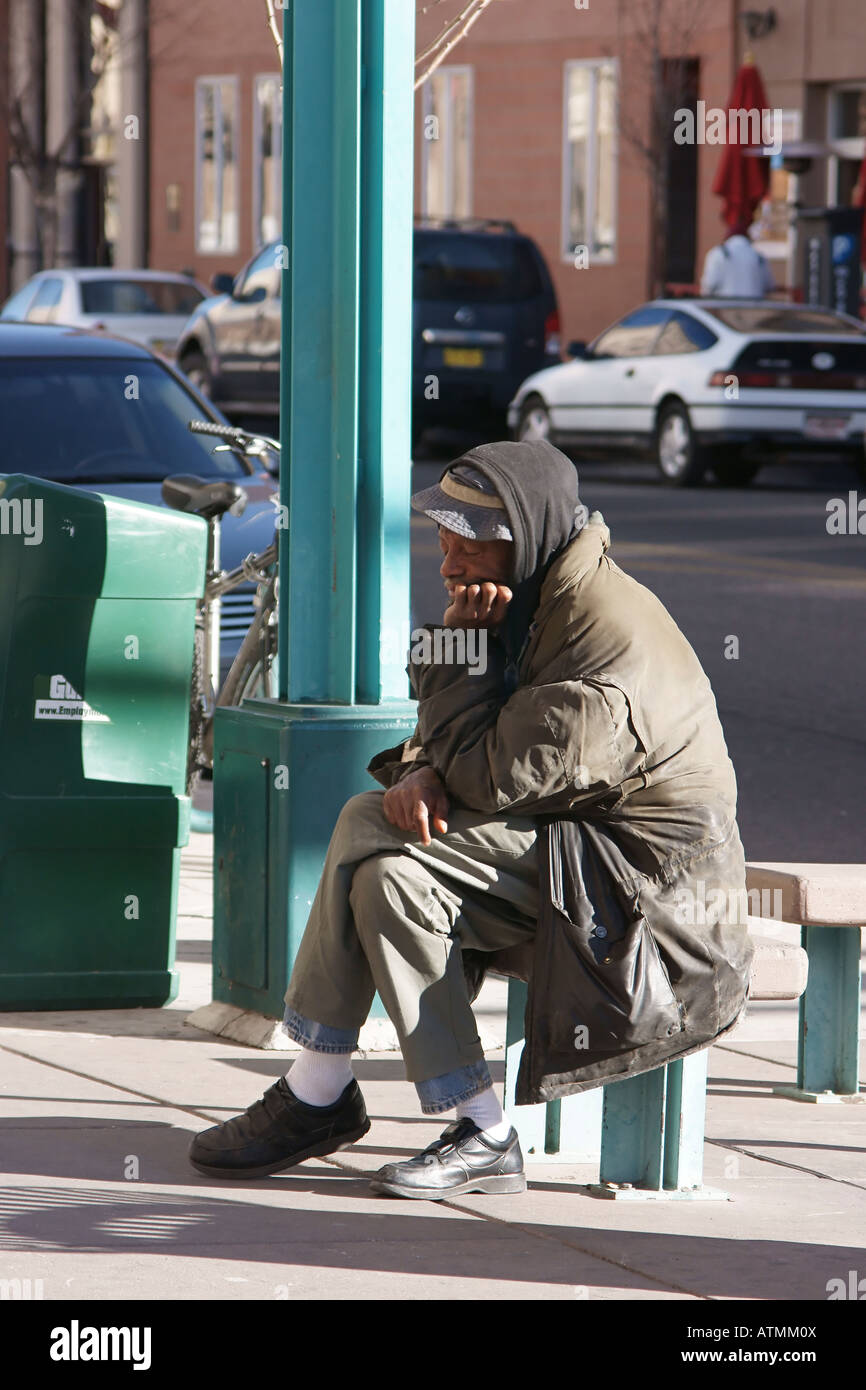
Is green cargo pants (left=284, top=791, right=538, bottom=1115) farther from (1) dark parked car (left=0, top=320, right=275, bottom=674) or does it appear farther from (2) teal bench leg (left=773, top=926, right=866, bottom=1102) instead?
(1) dark parked car (left=0, top=320, right=275, bottom=674)

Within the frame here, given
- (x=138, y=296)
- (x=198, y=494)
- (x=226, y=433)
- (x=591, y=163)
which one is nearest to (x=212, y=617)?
(x=198, y=494)

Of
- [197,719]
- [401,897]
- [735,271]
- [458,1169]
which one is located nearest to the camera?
[401,897]

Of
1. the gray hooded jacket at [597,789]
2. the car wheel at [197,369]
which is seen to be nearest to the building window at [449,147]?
the car wheel at [197,369]

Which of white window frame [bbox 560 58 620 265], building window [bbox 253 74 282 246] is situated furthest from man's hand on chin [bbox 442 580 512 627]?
building window [bbox 253 74 282 246]

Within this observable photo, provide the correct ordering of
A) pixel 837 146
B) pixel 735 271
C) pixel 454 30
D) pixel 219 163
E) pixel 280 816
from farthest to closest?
pixel 219 163, pixel 837 146, pixel 735 271, pixel 454 30, pixel 280 816

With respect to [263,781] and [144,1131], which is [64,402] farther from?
[144,1131]

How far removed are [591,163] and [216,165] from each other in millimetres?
8351

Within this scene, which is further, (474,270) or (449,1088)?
(474,270)

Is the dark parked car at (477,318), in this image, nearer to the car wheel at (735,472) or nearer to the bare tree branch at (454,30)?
the car wheel at (735,472)

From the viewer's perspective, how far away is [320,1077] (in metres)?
4.48

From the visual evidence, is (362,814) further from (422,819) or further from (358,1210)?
(358,1210)

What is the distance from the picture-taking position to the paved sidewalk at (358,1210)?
3.91 metres

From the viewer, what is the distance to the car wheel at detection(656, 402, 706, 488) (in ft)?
64.8

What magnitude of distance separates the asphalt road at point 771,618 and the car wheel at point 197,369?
14.6 feet
